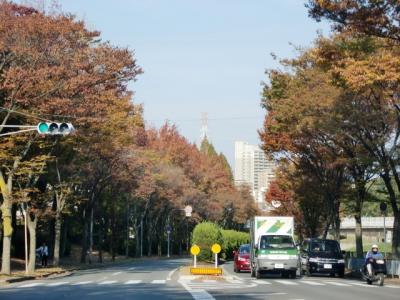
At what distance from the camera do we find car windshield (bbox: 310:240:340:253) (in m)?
34.4

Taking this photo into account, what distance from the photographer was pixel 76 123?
3122cm

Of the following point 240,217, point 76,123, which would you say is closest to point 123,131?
point 76,123

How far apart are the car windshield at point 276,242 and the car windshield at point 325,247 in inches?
209

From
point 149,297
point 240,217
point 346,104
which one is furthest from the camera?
point 240,217

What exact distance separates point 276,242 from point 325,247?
19.9ft

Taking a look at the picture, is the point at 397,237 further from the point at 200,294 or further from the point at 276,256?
the point at 200,294

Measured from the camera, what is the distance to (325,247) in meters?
34.6

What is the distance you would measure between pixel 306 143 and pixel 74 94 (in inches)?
560

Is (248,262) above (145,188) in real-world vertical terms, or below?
below

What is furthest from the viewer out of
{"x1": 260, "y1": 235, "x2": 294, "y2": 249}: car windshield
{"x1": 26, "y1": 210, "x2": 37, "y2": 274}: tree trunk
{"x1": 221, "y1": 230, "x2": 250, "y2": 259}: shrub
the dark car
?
{"x1": 221, "y1": 230, "x2": 250, "y2": 259}: shrub

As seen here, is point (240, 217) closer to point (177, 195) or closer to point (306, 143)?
point (177, 195)

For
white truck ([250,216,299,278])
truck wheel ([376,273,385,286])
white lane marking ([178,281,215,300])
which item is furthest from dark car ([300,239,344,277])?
white lane marking ([178,281,215,300])

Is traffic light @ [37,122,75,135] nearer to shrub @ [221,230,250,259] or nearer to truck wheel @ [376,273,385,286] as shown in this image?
truck wheel @ [376,273,385,286]

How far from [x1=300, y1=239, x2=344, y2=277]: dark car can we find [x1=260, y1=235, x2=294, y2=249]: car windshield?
186 inches
